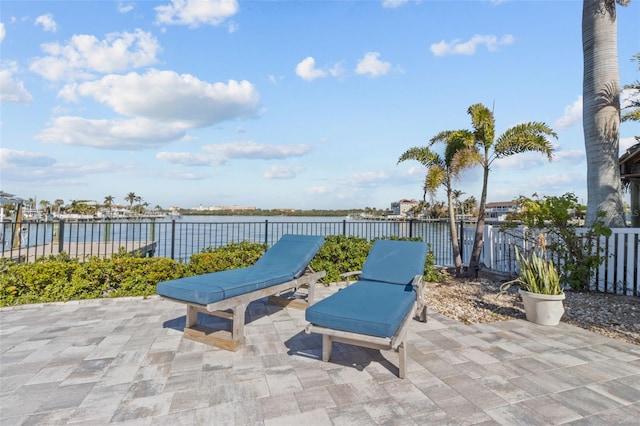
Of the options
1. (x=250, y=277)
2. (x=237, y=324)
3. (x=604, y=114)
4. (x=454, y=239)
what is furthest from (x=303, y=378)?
(x=604, y=114)

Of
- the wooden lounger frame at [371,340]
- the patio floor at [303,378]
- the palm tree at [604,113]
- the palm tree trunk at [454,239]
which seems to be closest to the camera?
the patio floor at [303,378]

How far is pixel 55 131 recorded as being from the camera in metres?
9.91

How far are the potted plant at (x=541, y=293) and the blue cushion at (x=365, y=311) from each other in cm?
176

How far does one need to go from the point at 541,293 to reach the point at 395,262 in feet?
6.14

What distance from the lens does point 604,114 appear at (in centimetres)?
613

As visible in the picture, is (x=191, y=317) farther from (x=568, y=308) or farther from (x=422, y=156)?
(x=422, y=156)

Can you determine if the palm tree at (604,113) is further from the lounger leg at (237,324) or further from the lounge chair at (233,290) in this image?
the lounger leg at (237,324)

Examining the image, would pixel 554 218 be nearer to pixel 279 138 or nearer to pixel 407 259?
pixel 407 259

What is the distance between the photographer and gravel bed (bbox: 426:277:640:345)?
12.8 ft

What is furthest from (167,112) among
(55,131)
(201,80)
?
(55,131)

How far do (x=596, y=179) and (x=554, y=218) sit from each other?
1841 millimetres

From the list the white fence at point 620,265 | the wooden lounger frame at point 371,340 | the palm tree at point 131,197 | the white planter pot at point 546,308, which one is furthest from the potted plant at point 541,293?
the palm tree at point 131,197

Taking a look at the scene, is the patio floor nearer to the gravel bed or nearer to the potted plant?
the potted plant

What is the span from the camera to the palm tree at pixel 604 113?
611cm
